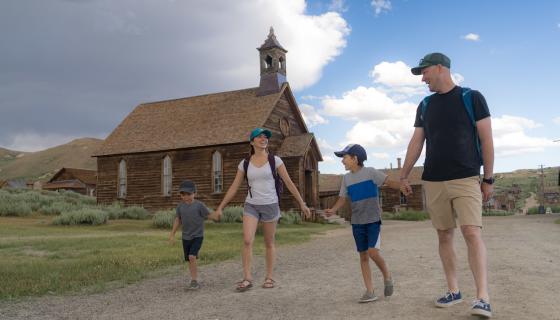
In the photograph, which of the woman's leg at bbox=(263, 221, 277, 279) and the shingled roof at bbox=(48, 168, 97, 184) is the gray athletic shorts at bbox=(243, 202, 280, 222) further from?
the shingled roof at bbox=(48, 168, 97, 184)

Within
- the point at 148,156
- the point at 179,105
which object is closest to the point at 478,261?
the point at 148,156

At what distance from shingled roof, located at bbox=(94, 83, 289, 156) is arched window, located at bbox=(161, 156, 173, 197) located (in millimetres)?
905

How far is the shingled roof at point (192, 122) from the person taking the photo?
25.8 metres

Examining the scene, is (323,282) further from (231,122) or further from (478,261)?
(231,122)

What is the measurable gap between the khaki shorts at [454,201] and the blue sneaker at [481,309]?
28.4 inches

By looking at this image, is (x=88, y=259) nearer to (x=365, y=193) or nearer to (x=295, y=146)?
(x=365, y=193)

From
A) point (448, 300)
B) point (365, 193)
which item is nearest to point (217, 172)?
point (365, 193)

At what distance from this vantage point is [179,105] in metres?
30.7

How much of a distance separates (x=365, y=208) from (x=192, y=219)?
8.79ft

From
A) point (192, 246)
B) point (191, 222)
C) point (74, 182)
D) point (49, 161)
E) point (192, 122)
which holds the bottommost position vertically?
point (192, 246)

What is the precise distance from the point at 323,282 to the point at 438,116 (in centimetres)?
300

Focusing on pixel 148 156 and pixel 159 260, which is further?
pixel 148 156

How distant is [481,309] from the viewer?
4168mm

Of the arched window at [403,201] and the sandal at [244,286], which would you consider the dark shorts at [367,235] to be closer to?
the sandal at [244,286]
